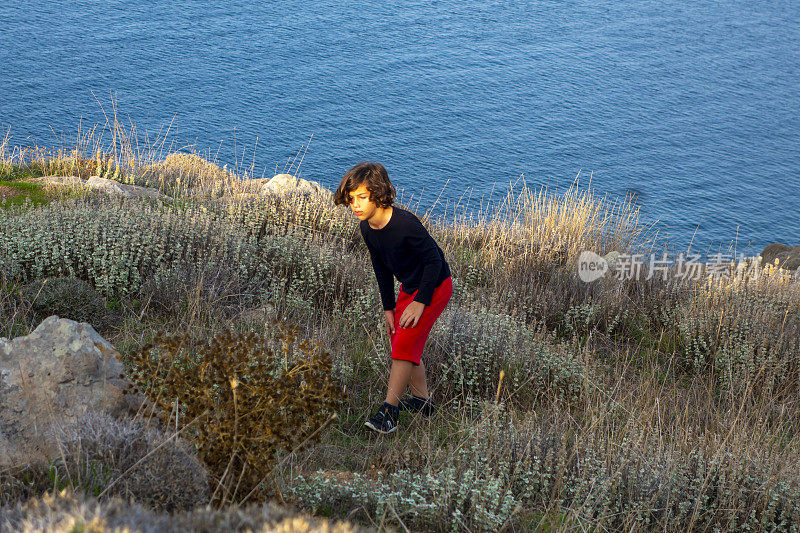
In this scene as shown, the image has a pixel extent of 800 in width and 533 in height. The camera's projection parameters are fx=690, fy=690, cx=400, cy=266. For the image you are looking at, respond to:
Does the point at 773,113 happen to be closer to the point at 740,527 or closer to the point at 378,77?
the point at 378,77

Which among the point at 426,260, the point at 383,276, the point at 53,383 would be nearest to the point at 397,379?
the point at 383,276

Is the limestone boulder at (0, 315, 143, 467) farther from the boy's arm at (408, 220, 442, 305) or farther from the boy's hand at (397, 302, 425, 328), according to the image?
the boy's arm at (408, 220, 442, 305)

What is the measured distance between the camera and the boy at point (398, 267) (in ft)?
11.8

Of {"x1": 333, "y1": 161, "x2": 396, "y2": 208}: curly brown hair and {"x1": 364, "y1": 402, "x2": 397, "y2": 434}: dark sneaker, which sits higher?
{"x1": 333, "y1": 161, "x2": 396, "y2": 208}: curly brown hair

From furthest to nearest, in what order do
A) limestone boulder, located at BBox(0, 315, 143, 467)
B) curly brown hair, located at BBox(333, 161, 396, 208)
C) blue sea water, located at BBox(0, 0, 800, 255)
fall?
blue sea water, located at BBox(0, 0, 800, 255), curly brown hair, located at BBox(333, 161, 396, 208), limestone boulder, located at BBox(0, 315, 143, 467)

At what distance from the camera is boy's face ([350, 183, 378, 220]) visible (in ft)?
11.8

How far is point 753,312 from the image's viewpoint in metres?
6.04

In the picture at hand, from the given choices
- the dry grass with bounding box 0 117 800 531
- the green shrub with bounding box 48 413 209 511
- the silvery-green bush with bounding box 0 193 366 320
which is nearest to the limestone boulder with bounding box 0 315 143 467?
the green shrub with bounding box 48 413 209 511

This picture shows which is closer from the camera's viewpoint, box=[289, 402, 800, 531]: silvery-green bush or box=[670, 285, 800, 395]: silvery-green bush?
box=[289, 402, 800, 531]: silvery-green bush

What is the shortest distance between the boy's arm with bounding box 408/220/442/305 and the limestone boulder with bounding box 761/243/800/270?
10247 mm

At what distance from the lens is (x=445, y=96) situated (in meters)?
27.3

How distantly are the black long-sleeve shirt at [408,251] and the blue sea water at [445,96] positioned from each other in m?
10.7

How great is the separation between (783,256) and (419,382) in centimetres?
1133

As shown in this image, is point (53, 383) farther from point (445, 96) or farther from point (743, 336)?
point (445, 96)
